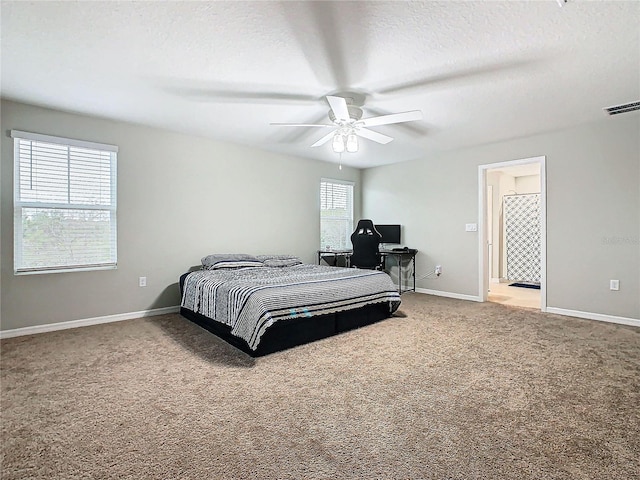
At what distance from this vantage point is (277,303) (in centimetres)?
295

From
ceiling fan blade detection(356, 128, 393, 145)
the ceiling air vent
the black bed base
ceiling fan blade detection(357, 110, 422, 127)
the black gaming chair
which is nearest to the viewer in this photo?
the black bed base

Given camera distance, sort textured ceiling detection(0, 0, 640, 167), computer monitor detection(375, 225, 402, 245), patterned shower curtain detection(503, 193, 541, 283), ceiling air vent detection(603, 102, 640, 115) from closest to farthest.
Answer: textured ceiling detection(0, 0, 640, 167)
ceiling air vent detection(603, 102, 640, 115)
computer monitor detection(375, 225, 402, 245)
patterned shower curtain detection(503, 193, 541, 283)

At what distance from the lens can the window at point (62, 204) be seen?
3.52 meters

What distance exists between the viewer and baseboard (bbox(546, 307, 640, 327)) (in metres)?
3.90

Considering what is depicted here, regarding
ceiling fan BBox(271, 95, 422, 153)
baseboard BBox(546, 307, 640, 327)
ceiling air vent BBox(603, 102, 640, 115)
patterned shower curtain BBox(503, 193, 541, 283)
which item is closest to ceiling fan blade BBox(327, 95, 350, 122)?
ceiling fan BBox(271, 95, 422, 153)

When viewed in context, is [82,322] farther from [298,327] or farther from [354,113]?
[354,113]

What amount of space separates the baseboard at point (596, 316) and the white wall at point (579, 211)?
39mm

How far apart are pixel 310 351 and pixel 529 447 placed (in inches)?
69.9

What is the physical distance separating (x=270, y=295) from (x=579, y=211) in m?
3.99

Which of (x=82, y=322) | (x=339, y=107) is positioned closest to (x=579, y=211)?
(x=339, y=107)

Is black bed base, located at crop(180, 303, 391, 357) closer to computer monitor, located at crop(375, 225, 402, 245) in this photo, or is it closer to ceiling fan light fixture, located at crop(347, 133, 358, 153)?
ceiling fan light fixture, located at crop(347, 133, 358, 153)

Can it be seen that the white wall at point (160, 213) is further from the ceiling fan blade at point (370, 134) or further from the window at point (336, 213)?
the ceiling fan blade at point (370, 134)

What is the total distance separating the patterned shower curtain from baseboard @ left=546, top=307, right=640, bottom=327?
8.80ft

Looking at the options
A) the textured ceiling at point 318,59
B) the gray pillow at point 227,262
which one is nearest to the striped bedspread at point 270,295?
the gray pillow at point 227,262
